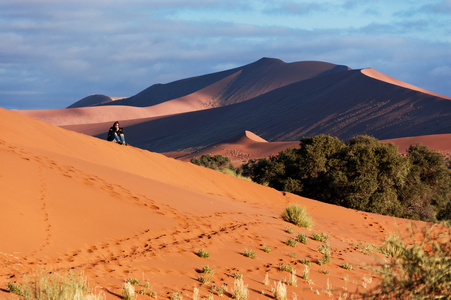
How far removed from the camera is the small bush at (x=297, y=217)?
16.4 m

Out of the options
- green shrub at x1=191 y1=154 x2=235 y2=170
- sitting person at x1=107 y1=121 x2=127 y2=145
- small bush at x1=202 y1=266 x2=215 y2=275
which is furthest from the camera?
green shrub at x1=191 y1=154 x2=235 y2=170

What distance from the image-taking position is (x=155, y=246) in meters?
10.6

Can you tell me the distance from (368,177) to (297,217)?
1174 cm

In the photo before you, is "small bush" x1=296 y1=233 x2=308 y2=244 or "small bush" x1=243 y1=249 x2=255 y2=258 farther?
"small bush" x1=296 y1=233 x2=308 y2=244

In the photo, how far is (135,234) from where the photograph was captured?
1109 cm

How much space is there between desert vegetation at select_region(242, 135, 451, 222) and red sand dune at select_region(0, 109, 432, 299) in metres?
8.21

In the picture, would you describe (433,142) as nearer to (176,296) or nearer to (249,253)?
(249,253)

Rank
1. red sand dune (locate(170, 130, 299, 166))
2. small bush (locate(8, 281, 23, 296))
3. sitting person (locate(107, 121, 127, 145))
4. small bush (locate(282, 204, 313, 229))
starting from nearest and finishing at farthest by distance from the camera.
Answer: small bush (locate(8, 281, 23, 296)) < small bush (locate(282, 204, 313, 229)) < sitting person (locate(107, 121, 127, 145)) < red sand dune (locate(170, 130, 299, 166))

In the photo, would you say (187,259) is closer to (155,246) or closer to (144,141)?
(155,246)

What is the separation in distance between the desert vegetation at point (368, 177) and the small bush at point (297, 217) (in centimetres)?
1090

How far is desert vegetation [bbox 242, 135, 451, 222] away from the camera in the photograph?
27406mm

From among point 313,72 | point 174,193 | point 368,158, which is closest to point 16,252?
point 174,193

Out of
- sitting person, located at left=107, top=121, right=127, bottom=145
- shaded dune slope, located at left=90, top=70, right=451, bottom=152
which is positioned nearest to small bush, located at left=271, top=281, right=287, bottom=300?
sitting person, located at left=107, top=121, right=127, bottom=145

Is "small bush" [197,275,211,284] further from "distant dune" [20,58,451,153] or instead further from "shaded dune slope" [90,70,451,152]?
"shaded dune slope" [90,70,451,152]
